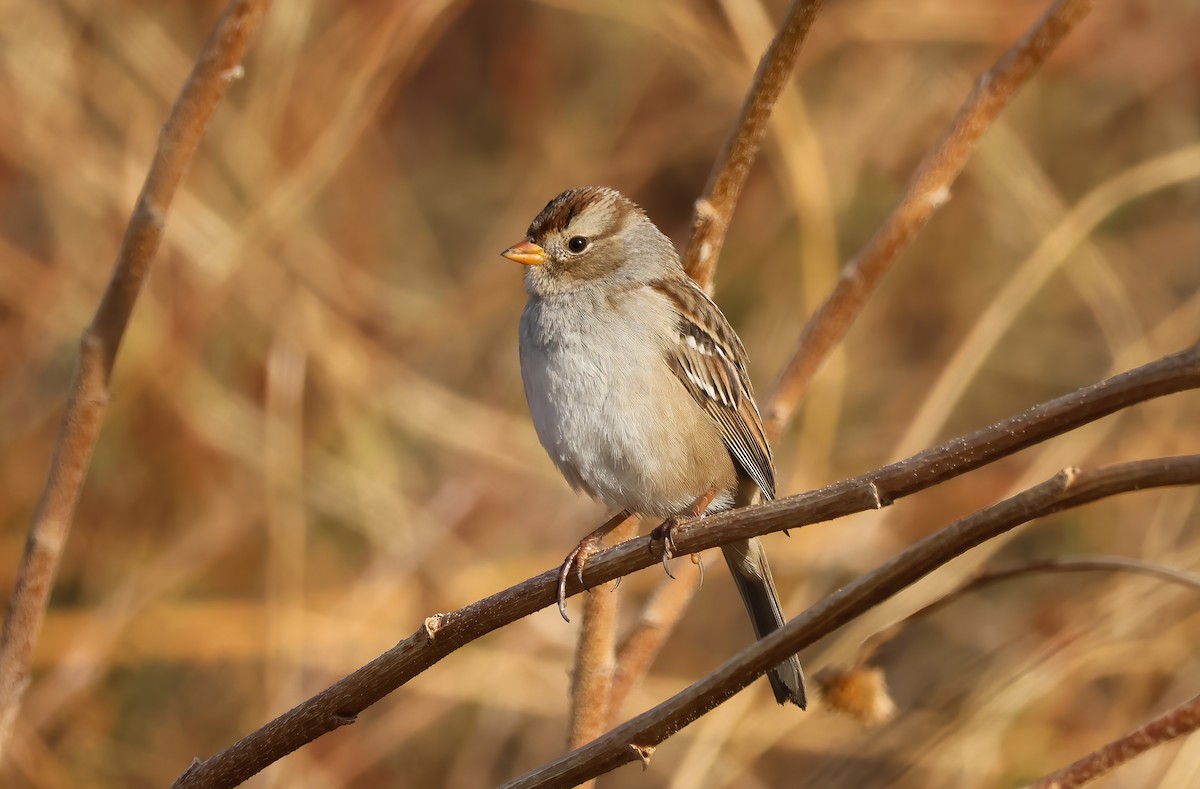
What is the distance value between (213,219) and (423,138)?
1.45 m

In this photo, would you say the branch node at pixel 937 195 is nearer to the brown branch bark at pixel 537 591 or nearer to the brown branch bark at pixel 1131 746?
the brown branch bark at pixel 537 591

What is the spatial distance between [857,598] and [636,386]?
1.39 metres

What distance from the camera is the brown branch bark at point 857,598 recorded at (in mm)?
1094

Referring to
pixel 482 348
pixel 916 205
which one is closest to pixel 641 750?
pixel 916 205

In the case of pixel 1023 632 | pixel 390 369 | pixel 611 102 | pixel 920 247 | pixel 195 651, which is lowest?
pixel 1023 632

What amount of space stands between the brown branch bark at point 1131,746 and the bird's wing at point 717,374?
1197 millimetres

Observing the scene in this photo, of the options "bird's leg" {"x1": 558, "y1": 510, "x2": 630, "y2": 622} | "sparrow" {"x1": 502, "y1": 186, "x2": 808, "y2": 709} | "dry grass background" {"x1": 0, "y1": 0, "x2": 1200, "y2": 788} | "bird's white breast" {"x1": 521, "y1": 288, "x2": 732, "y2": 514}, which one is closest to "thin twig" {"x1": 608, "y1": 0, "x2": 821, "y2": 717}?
"bird's leg" {"x1": 558, "y1": 510, "x2": 630, "y2": 622}

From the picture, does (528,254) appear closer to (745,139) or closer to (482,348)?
(745,139)

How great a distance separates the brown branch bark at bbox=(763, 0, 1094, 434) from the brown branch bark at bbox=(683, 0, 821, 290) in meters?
0.22

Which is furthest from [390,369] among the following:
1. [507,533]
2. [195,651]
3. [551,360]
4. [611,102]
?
[551,360]

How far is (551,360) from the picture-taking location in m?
2.63

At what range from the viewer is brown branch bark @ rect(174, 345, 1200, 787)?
1179 mm

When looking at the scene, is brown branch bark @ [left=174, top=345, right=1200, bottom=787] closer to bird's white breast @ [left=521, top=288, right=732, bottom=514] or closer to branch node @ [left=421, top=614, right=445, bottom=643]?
branch node @ [left=421, top=614, right=445, bottom=643]

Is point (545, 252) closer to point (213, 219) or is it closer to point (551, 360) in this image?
point (551, 360)
